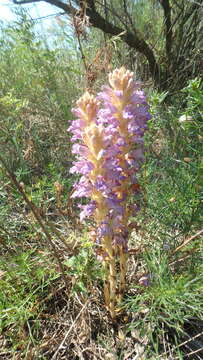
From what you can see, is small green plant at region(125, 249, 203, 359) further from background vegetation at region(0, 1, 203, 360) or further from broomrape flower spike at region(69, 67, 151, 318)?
broomrape flower spike at region(69, 67, 151, 318)

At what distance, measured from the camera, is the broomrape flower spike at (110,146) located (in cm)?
115

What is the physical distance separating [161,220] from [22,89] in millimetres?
2302

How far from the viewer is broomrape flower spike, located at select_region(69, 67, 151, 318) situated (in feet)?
3.77

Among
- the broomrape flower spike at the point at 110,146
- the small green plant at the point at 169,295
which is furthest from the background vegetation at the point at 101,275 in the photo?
the broomrape flower spike at the point at 110,146

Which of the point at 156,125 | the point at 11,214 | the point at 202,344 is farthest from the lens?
the point at 11,214

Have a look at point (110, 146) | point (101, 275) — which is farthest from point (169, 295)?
point (110, 146)

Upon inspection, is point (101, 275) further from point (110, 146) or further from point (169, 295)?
point (110, 146)

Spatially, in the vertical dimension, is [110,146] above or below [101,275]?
above

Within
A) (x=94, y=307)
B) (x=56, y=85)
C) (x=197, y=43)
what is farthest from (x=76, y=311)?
(x=197, y=43)

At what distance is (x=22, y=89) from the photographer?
3236mm

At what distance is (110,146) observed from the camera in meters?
1.19

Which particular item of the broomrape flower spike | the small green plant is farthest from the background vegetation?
the broomrape flower spike

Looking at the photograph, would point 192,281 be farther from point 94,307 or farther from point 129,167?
point 94,307

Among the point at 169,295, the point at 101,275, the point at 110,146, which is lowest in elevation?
the point at 101,275
